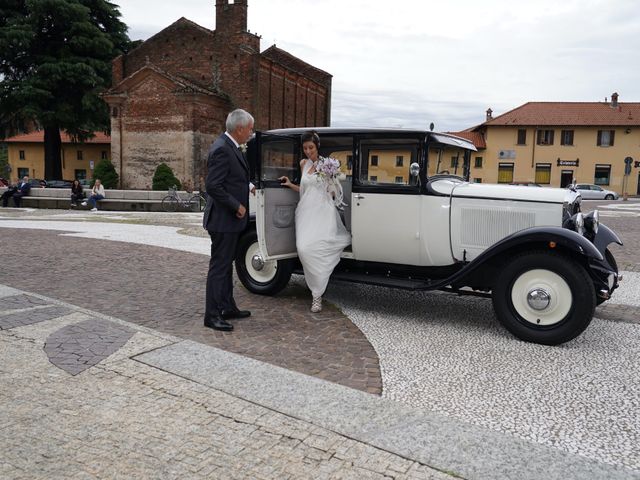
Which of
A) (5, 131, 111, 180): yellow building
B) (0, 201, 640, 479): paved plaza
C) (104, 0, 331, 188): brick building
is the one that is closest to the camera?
(0, 201, 640, 479): paved plaza

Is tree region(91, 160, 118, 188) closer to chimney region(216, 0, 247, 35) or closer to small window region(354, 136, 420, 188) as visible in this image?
chimney region(216, 0, 247, 35)

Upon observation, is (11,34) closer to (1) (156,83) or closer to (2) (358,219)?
(1) (156,83)

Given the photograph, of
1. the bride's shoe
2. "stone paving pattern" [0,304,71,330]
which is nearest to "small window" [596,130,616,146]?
the bride's shoe

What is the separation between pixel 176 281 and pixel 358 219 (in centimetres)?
295

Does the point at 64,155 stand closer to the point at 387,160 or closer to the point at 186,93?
the point at 186,93

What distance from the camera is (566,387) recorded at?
12.5 ft

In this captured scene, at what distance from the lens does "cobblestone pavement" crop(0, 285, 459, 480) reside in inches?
102

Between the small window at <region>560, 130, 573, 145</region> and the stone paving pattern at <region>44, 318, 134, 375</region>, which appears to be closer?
the stone paving pattern at <region>44, 318, 134, 375</region>

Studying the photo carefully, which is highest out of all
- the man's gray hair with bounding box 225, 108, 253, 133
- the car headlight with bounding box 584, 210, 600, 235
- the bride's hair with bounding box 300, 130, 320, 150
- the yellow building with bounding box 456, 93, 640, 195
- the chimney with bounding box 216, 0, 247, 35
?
the chimney with bounding box 216, 0, 247, 35

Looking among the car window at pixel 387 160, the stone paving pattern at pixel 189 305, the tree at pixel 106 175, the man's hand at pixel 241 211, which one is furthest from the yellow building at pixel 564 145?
the man's hand at pixel 241 211

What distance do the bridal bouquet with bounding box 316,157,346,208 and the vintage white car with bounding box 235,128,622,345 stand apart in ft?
0.57

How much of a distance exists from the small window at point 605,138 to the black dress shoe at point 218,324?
56831mm

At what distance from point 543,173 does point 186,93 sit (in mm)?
39313

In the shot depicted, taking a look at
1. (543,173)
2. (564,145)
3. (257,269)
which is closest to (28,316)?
(257,269)
